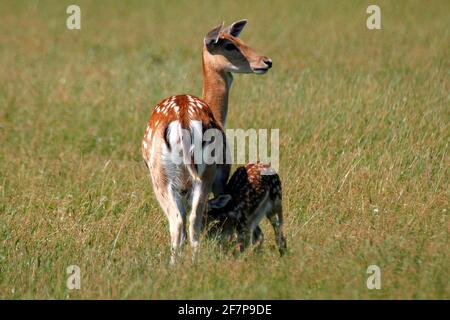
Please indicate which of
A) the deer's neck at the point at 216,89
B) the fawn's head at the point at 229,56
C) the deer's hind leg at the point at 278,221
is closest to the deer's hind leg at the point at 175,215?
the deer's hind leg at the point at 278,221

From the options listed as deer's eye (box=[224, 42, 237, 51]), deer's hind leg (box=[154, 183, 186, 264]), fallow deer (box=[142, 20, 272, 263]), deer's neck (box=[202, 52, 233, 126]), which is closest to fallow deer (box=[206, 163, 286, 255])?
fallow deer (box=[142, 20, 272, 263])

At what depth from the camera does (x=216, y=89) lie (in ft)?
25.5

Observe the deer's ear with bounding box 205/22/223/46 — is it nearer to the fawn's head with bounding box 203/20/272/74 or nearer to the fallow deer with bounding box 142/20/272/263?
the fawn's head with bounding box 203/20/272/74

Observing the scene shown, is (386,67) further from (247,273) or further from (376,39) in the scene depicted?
(247,273)

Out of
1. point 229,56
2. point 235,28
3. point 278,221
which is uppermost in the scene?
point 235,28

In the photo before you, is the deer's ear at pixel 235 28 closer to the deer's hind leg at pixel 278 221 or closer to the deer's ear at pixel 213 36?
Result: the deer's ear at pixel 213 36

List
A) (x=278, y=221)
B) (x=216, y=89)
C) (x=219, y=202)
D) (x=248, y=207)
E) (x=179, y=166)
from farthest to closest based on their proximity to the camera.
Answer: (x=216, y=89) → (x=278, y=221) → (x=248, y=207) → (x=219, y=202) → (x=179, y=166)

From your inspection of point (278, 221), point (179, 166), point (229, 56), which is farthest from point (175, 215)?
point (229, 56)

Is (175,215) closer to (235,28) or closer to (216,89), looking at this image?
(216,89)

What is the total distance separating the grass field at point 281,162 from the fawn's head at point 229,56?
1.05 m

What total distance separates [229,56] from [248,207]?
1.54 metres

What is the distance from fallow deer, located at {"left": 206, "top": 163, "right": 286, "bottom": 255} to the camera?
268 inches

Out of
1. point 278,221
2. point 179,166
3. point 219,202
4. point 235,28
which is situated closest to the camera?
point 179,166

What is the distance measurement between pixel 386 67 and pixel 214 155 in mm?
5449
